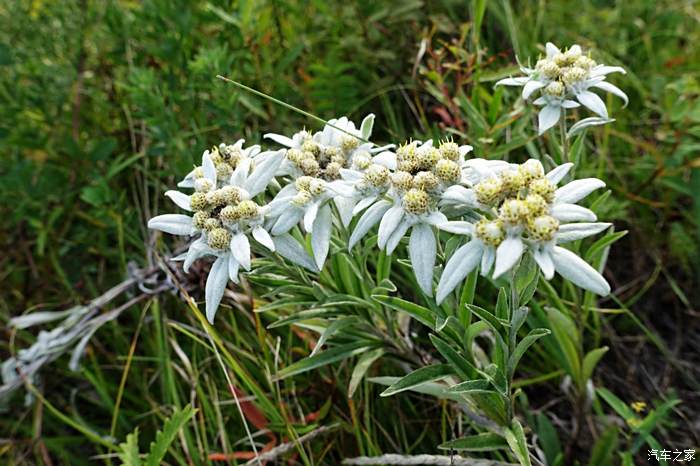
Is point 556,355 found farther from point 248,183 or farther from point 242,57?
point 242,57

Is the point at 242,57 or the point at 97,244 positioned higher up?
the point at 242,57

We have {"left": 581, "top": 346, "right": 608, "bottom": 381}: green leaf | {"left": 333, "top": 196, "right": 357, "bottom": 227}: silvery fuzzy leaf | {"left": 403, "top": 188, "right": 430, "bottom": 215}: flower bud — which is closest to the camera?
{"left": 403, "top": 188, "right": 430, "bottom": 215}: flower bud

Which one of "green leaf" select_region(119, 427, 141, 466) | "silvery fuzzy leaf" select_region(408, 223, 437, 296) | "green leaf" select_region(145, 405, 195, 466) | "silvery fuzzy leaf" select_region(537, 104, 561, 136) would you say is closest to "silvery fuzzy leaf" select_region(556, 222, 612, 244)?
"silvery fuzzy leaf" select_region(408, 223, 437, 296)

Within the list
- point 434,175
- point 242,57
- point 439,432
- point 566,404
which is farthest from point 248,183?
point 566,404

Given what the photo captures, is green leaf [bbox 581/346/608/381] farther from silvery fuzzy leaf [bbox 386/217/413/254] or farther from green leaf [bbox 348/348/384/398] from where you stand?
silvery fuzzy leaf [bbox 386/217/413/254]

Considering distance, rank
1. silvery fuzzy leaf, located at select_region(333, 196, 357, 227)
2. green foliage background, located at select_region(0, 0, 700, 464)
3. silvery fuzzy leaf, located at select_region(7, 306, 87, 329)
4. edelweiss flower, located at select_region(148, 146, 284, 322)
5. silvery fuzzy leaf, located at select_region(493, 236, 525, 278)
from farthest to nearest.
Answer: silvery fuzzy leaf, located at select_region(7, 306, 87, 329) < green foliage background, located at select_region(0, 0, 700, 464) < silvery fuzzy leaf, located at select_region(333, 196, 357, 227) < edelweiss flower, located at select_region(148, 146, 284, 322) < silvery fuzzy leaf, located at select_region(493, 236, 525, 278)

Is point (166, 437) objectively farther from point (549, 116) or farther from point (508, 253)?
point (549, 116)

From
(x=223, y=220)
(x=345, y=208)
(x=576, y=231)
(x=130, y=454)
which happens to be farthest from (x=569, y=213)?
(x=130, y=454)

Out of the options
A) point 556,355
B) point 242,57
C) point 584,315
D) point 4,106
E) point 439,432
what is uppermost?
point 242,57
